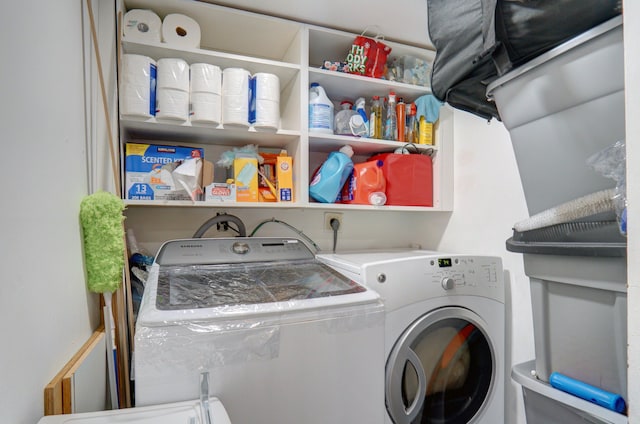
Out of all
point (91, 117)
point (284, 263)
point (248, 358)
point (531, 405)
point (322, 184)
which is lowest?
point (531, 405)

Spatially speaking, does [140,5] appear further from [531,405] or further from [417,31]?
[531,405]

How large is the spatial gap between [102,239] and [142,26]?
0.97 meters

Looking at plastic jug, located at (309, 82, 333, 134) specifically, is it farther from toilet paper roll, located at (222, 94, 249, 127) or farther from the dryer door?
the dryer door

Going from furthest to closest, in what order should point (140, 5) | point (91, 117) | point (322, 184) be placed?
point (322, 184) < point (140, 5) < point (91, 117)

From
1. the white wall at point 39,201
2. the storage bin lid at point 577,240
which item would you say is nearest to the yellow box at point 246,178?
the white wall at point 39,201

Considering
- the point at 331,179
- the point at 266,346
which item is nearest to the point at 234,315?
the point at 266,346

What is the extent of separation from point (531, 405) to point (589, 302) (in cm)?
36

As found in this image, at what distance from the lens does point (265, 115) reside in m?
1.48

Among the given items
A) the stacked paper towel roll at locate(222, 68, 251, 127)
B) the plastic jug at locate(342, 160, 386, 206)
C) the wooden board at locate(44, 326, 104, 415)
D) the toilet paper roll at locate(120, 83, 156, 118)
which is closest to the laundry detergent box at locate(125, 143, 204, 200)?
the toilet paper roll at locate(120, 83, 156, 118)

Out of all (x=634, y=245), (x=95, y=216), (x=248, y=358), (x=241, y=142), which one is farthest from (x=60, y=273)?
(x=634, y=245)

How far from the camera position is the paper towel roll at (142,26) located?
4.39 ft

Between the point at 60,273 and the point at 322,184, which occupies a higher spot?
the point at 322,184

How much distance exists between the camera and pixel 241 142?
1758 millimetres

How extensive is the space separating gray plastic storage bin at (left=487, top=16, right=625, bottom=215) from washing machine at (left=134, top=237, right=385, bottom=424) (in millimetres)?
602
